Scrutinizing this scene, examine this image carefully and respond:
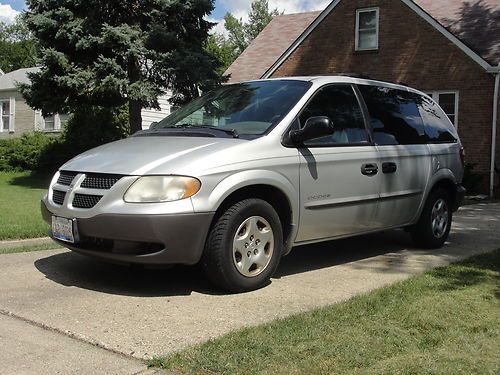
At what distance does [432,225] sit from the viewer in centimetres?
688

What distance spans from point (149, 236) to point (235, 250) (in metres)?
0.73

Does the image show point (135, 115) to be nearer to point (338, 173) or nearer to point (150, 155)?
point (338, 173)

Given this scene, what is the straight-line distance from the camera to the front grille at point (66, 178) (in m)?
4.88

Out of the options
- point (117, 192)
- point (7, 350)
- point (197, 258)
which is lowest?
point (7, 350)

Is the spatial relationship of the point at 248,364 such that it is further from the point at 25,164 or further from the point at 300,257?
the point at 25,164

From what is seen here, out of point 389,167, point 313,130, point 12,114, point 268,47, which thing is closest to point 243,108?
point 313,130

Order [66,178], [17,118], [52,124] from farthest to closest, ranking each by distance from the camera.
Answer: [17,118], [52,124], [66,178]

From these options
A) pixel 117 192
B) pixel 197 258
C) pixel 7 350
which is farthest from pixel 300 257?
pixel 7 350

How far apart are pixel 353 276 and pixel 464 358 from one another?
2.13m

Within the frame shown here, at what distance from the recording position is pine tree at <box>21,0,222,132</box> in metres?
14.9

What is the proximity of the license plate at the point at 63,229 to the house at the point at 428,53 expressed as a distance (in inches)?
517

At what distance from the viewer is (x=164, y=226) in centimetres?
429

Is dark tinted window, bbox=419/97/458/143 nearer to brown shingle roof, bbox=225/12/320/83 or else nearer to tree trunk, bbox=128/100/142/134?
tree trunk, bbox=128/100/142/134

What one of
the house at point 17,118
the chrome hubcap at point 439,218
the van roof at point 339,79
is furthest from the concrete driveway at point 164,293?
the house at point 17,118
